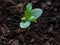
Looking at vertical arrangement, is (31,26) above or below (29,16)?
below

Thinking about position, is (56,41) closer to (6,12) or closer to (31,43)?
(31,43)

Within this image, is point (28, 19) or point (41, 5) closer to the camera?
point (28, 19)

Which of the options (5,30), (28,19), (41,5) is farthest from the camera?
(41,5)

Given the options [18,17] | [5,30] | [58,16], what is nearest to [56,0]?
[58,16]

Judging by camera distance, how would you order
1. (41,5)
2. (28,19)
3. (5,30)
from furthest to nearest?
(41,5), (5,30), (28,19)

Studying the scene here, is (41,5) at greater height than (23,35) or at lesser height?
greater

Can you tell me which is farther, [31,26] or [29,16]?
[31,26]

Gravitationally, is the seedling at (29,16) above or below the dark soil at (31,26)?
above

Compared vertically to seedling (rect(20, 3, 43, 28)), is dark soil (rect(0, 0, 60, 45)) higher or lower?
lower
